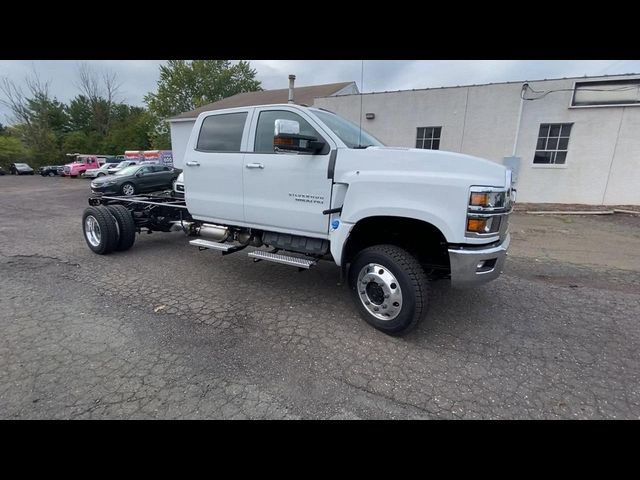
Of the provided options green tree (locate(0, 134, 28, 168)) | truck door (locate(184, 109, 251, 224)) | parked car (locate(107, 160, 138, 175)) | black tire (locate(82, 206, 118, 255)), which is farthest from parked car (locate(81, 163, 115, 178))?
truck door (locate(184, 109, 251, 224))

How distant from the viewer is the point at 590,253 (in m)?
6.21

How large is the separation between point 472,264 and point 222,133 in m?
3.50

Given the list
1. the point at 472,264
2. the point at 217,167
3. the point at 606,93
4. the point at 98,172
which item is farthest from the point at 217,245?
the point at 98,172

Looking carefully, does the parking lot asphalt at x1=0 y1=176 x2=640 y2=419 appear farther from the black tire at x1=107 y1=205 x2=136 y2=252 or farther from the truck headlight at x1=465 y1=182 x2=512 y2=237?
the truck headlight at x1=465 y1=182 x2=512 y2=237

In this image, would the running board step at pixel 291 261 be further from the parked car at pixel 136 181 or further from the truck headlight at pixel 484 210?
the parked car at pixel 136 181

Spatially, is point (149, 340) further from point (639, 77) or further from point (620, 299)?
point (639, 77)

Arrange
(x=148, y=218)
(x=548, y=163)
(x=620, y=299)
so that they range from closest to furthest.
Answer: (x=620, y=299) < (x=148, y=218) < (x=548, y=163)

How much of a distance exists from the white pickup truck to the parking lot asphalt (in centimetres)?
56

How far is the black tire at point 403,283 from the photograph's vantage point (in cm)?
296

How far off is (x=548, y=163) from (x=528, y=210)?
2340mm

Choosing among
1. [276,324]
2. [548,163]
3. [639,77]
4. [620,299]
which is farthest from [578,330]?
[639,77]

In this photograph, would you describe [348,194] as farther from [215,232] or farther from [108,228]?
[108,228]

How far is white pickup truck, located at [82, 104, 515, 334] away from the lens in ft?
9.18

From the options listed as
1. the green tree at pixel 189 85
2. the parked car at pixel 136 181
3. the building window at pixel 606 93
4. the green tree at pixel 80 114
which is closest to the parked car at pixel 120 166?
the parked car at pixel 136 181
